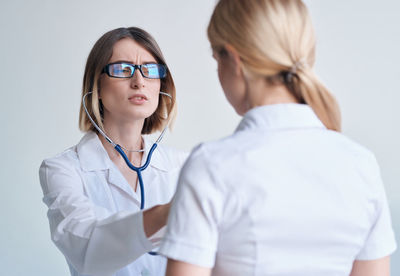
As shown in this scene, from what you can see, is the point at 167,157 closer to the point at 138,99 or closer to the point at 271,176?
the point at 138,99

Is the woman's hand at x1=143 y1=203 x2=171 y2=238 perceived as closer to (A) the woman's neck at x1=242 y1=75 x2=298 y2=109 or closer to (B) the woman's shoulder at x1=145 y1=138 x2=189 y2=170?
(A) the woman's neck at x1=242 y1=75 x2=298 y2=109

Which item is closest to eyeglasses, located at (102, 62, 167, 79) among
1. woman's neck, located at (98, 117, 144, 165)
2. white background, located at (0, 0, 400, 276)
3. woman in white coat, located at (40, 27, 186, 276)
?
woman in white coat, located at (40, 27, 186, 276)

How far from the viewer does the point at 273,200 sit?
0.90 meters

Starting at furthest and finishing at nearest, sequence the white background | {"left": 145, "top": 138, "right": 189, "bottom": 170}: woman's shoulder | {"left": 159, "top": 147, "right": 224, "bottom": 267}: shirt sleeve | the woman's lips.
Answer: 1. the white background
2. {"left": 145, "top": 138, "right": 189, "bottom": 170}: woman's shoulder
3. the woman's lips
4. {"left": 159, "top": 147, "right": 224, "bottom": 267}: shirt sleeve

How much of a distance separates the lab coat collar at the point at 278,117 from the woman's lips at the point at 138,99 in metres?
0.79

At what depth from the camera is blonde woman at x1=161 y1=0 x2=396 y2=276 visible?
2.95 ft

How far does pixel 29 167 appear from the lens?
2996 millimetres

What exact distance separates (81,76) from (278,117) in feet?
7.33

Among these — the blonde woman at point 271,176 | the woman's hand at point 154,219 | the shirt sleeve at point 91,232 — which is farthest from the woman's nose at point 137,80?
the blonde woman at point 271,176

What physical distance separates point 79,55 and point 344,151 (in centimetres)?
234

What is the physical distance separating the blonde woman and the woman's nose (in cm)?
74

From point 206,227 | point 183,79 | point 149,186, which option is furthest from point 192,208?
point 183,79

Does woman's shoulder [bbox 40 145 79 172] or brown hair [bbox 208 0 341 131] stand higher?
brown hair [bbox 208 0 341 131]

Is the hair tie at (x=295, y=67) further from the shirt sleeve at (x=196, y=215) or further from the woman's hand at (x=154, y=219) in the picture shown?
the woman's hand at (x=154, y=219)
